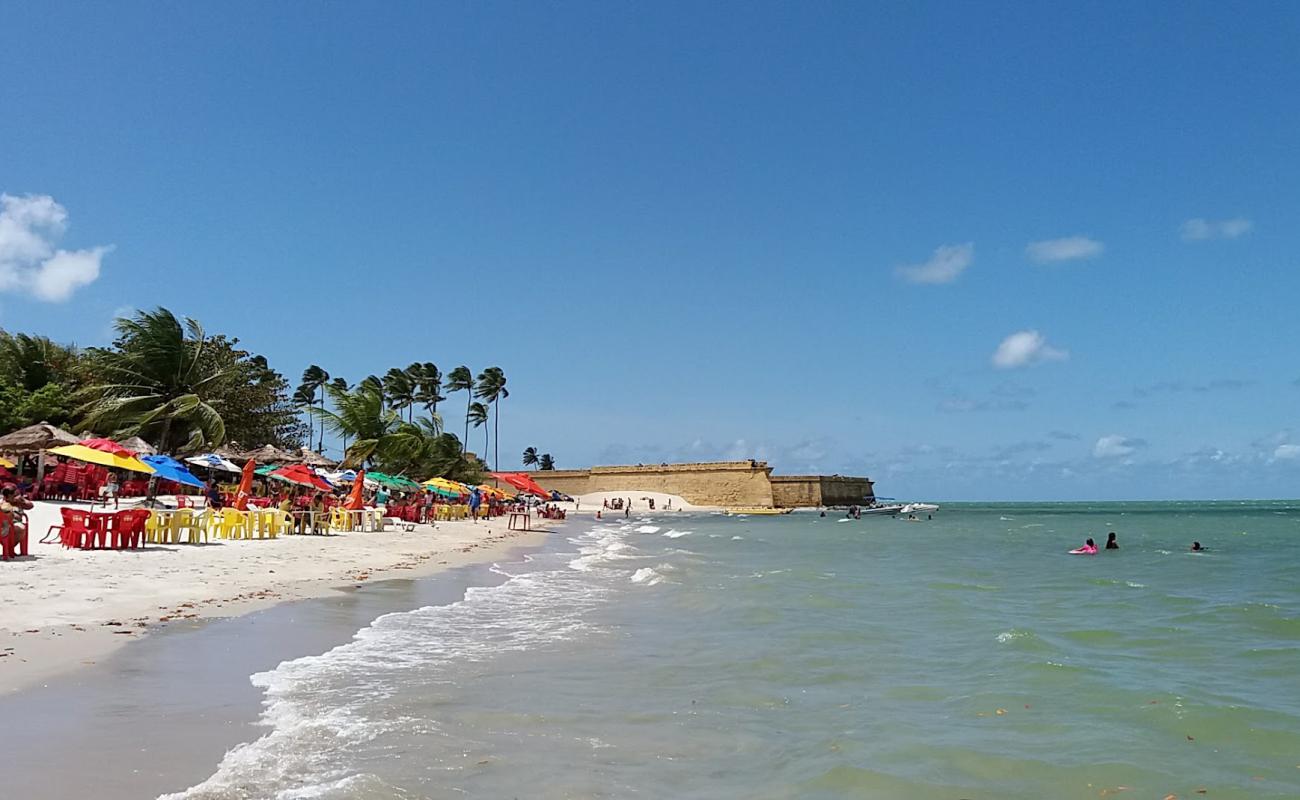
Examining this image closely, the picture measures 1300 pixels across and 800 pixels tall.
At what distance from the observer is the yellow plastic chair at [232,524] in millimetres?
18922

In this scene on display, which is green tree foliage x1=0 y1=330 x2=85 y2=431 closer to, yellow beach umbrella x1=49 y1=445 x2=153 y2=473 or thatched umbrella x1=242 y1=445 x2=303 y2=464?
thatched umbrella x1=242 y1=445 x2=303 y2=464

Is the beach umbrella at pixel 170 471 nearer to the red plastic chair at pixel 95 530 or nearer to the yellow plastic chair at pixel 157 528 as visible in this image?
the yellow plastic chair at pixel 157 528

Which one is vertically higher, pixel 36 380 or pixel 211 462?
pixel 36 380

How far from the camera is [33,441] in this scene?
22.4 meters

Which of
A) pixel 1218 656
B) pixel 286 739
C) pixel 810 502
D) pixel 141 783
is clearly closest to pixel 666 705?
pixel 286 739

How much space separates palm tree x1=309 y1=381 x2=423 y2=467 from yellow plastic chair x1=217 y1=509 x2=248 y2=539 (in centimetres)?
2524

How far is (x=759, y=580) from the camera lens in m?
17.3

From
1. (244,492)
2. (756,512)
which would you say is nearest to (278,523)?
(244,492)

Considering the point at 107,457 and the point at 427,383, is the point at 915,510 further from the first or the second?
the point at 107,457

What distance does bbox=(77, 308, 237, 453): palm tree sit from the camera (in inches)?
1219

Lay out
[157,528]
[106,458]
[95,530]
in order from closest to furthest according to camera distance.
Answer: [95,530], [157,528], [106,458]

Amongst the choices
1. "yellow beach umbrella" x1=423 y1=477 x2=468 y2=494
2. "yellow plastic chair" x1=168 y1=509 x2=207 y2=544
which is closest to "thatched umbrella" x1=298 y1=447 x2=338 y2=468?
"yellow beach umbrella" x1=423 y1=477 x2=468 y2=494

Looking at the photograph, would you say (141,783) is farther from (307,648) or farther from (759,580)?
(759,580)

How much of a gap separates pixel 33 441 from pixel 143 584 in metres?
14.8
